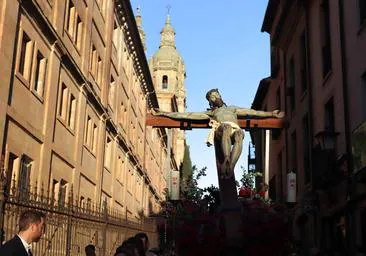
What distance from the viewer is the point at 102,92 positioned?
2898cm

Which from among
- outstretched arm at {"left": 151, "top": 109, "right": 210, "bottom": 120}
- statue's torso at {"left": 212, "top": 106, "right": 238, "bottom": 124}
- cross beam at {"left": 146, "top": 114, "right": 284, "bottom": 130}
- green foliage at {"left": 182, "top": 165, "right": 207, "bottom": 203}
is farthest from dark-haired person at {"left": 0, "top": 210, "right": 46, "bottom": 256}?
green foliage at {"left": 182, "top": 165, "right": 207, "bottom": 203}

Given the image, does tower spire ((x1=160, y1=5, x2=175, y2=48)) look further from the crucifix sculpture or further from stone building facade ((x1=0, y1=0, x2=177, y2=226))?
the crucifix sculpture

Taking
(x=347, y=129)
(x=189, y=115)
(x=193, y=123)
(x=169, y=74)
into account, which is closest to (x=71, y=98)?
(x=347, y=129)

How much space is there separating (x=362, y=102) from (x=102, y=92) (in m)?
16.8

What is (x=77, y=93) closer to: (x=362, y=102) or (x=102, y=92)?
(x=102, y=92)

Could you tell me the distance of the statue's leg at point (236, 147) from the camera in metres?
7.09

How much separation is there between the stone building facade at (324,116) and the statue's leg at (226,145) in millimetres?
5487

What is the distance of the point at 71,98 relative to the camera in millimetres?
22969

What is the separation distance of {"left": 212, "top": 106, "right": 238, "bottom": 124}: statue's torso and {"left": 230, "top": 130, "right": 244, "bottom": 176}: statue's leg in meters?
0.32

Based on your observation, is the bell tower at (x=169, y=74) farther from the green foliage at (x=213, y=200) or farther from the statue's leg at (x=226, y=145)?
the statue's leg at (x=226, y=145)

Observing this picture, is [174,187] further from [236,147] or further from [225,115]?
[236,147]

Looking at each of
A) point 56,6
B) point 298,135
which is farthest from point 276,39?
point 56,6

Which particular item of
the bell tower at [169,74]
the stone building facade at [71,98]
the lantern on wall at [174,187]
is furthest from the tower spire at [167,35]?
the lantern on wall at [174,187]

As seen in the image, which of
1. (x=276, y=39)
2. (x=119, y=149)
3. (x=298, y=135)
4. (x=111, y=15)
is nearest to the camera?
(x=298, y=135)
